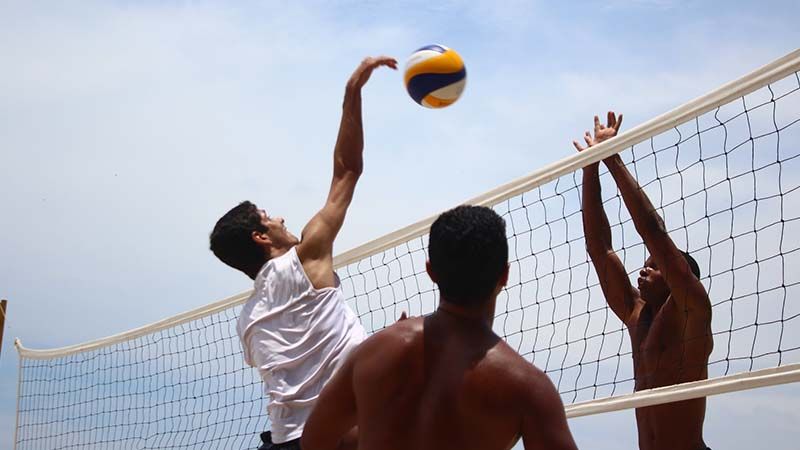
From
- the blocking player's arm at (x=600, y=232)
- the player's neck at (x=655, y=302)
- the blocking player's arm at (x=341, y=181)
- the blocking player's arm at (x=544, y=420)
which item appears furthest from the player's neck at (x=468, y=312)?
the blocking player's arm at (x=600, y=232)

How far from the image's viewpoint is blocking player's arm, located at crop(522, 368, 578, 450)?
2.83 meters

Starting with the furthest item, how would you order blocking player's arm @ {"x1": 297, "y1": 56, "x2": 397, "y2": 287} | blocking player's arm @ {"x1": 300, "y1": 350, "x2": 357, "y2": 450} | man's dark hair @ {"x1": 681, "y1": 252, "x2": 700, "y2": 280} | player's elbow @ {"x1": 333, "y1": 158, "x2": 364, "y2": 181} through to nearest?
man's dark hair @ {"x1": 681, "y1": 252, "x2": 700, "y2": 280} < player's elbow @ {"x1": 333, "y1": 158, "x2": 364, "y2": 181} < blocking player's arm @ {"x1": 297, "y1": 56, "x2": 397, "y2": 287} < blocking player's arm @ {"x1": 300, "y1": 350, "x2": 357, "y2": 450}

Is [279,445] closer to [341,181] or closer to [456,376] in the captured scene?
[341,181]

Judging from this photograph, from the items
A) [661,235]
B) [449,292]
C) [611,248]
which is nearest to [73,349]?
[611,248]

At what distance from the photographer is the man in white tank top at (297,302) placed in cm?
448

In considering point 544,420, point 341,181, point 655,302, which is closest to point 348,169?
point 341,181

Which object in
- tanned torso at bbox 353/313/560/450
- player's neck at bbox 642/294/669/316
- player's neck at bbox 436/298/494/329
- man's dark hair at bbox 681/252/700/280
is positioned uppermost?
player's neck at bbox 436/298/494/329

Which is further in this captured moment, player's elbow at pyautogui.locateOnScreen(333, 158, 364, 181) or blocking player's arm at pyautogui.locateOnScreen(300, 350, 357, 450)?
player's elbow at pyautogui.locateOnScreen(333, 158, 364, 181)

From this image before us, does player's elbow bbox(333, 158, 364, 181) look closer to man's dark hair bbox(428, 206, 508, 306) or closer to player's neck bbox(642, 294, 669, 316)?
man's dark hair bbox(428, 206, 508, 306)

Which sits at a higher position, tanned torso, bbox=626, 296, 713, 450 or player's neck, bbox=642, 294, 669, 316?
player's neck, bbox=642, 294, 669, 316

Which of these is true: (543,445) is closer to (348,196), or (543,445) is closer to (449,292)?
(449,292)

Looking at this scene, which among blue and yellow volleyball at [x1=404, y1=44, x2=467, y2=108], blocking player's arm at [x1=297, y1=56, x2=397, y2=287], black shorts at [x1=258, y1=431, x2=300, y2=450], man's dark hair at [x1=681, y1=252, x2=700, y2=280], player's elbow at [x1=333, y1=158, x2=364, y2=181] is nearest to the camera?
black shorts at [x1=258, y1=431, x2=300, y2=450]

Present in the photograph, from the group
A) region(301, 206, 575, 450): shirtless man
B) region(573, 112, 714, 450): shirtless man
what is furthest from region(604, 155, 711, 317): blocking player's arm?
region(301, 206, 575, 450): shirtless man

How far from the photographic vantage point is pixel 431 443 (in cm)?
292
